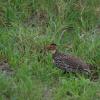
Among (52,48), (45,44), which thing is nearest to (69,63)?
(52,48)

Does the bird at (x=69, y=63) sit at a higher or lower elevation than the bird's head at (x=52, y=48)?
lower

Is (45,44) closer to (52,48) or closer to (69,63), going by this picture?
(52,48)

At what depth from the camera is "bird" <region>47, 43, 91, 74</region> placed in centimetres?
627

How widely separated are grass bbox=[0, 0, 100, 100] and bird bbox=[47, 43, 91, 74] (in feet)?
0.28

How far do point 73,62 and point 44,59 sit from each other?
463 mm

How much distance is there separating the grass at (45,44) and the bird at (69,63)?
0.09 m

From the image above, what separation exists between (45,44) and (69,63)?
2.13 feet

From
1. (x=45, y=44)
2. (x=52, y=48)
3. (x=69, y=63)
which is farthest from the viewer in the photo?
(x=45, y=44)

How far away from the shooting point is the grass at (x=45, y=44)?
581 cm

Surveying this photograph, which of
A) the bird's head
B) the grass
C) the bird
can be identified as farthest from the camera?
the bird's head

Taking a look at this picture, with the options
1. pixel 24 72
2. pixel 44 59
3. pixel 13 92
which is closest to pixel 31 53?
pixel 44 59

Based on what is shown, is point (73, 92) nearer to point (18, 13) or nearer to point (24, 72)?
point (24, 72)

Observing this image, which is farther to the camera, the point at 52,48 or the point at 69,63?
the point at 52,48

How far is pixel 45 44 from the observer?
6844 mm
